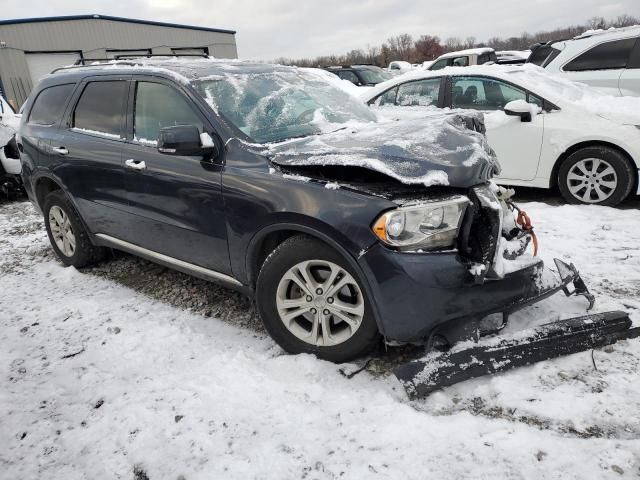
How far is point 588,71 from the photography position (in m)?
6.88

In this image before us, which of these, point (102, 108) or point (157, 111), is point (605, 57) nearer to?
point (157, 111)

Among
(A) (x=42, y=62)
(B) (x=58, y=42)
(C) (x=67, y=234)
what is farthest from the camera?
(B) (x=58, y=42)

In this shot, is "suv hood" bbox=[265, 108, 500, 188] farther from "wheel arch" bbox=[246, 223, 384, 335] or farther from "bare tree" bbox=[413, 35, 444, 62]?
"bare tree" bbox=[413, 35, 444, 62]

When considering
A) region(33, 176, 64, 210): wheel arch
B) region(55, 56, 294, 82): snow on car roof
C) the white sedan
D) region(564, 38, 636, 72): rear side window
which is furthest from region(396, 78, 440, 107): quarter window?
region(33, 176, 64, 210): wheel arch

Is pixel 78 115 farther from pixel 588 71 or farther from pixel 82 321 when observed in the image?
pixel 588 71

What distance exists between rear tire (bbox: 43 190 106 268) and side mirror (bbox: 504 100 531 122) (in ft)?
14.7

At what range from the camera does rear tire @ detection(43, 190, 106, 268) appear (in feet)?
13.7

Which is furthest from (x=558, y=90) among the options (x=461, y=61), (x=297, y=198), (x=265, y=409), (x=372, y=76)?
(x=372, y=76)

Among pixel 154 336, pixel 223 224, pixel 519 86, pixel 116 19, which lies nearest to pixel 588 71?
pixel 519 86

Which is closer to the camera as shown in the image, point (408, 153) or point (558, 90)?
point (408, 153)

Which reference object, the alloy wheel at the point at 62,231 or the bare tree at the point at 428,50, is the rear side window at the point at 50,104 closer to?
the alloy wheel at the point at 62,231

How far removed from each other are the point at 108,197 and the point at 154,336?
1218mm

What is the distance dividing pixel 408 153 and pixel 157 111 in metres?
1.88

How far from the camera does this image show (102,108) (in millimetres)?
3684
